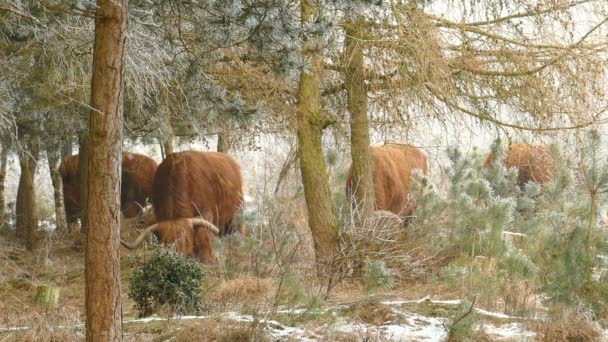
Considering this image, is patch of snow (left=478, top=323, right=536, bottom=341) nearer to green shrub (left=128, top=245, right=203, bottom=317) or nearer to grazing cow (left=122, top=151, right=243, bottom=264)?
green shrub (left=128, top=245, right=203, bottom=317)

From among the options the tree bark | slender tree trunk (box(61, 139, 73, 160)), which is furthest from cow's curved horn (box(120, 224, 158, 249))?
the tree bark

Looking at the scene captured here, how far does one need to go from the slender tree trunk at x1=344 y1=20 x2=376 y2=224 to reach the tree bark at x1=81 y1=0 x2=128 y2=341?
3723 millimetres

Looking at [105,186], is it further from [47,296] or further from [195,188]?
[195,188]

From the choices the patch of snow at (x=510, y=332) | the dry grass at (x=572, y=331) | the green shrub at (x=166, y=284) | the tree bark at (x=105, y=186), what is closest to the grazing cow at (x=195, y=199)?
the green shrub at (x=166, y=284)

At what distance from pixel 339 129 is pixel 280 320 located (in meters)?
3.74

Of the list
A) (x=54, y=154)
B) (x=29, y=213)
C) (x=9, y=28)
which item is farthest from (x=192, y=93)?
(x=54, y=154)

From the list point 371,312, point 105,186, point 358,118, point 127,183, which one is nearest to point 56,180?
point 127,183

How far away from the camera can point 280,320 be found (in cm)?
775

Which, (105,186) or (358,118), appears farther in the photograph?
(358,118)

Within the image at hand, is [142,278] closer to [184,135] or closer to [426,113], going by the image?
[426,113]

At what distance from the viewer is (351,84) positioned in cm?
1002

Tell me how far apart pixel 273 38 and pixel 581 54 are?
337 centimetres

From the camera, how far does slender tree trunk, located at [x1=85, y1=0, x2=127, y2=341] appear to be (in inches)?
223

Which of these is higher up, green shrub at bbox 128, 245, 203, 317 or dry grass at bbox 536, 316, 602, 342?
green shrub at bbox 128, 245, 203, 317
